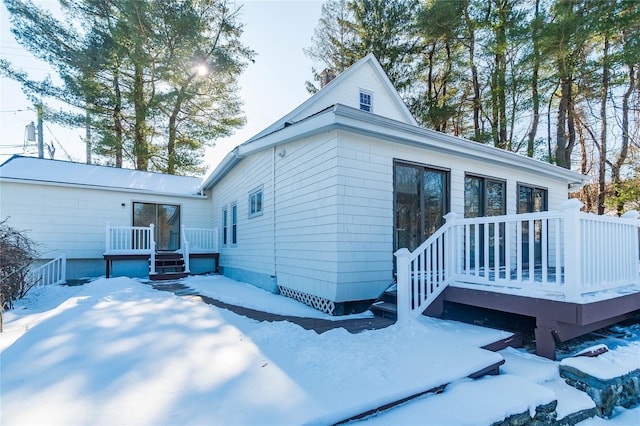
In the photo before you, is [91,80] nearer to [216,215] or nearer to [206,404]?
[216,215]

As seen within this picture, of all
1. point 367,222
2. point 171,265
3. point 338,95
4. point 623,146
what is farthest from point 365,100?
point 623,146

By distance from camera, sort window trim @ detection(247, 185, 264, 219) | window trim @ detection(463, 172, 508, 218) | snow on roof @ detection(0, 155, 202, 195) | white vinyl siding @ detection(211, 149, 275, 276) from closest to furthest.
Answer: window trim @ detection(463, 172, 508, 218) → white vinyl siding @ detection(211, 149, 275, 276) → window trim @ detection(247, 185, 264, 219) → snow on roof @ detection(0, 155, 202, 195)

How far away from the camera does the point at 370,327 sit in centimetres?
404

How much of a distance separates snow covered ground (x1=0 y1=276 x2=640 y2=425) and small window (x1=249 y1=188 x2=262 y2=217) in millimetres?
3977

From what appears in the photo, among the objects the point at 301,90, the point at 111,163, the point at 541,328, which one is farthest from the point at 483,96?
the point at 111,163

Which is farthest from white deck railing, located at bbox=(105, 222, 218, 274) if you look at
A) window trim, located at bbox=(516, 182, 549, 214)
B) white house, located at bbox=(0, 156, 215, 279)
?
window trim, located at bbox=(516, 182, 549, 214)

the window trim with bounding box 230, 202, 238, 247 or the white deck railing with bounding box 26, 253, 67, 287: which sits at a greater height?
the window trim with bounding box 230, 202, 238, 247

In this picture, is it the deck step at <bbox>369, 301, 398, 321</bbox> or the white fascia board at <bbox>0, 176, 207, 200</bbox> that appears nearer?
the deck step at <bbox>369, 301, 398, 321</bbox>

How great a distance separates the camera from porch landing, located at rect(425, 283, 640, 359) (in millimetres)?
3121

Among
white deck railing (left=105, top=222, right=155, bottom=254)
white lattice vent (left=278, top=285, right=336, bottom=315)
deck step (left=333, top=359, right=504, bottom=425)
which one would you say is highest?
white deck railing (left=105, top=222, right=155, bottom=254)

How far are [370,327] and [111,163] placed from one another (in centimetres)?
1743

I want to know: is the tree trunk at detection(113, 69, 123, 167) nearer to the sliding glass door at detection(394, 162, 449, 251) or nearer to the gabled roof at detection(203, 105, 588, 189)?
the gabled roof at detection(203, 105, 588, 189)

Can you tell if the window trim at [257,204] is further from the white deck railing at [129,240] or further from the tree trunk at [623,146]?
the tree trunk at [623,146]

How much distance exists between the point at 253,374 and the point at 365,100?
10.0 meters
